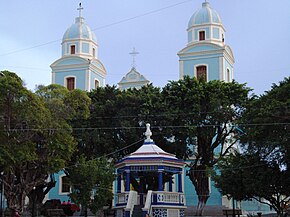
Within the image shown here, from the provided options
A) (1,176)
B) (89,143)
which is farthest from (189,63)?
(1,176)

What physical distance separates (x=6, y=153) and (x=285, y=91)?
1354 cm

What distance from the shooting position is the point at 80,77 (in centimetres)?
4203

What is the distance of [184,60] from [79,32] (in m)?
9.93

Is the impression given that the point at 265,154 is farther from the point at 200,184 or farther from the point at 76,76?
the point at 76,76

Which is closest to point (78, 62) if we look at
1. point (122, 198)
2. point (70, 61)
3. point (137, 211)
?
point (70, 61)

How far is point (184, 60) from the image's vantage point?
39062 mm

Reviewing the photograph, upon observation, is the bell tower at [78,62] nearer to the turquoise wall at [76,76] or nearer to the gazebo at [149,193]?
the turquoise wall at [76,76]

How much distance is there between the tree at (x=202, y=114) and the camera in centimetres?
3070

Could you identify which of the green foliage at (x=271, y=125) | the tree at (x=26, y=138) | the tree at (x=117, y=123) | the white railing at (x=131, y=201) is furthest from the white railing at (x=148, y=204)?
the tree at (x=117, y=123)

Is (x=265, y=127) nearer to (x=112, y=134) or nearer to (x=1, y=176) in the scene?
(x=112, y=134)

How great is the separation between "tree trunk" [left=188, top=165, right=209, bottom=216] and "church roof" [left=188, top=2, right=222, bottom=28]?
12584 millimetres

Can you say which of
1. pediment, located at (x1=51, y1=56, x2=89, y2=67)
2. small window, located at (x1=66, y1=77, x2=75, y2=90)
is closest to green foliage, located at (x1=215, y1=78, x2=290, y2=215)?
pediment, located at (x1=51, y1=56, x2=89, y2=67)

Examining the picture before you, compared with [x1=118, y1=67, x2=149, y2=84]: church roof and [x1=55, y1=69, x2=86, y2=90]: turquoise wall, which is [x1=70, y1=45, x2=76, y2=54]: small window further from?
[x1=118, y1=67, x2=149, y2=84]: church roof

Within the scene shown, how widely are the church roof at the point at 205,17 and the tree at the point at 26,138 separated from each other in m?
16.2
